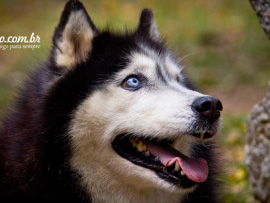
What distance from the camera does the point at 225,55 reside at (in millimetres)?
10516

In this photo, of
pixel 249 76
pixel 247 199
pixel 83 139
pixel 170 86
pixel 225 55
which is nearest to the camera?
pixel 83 139

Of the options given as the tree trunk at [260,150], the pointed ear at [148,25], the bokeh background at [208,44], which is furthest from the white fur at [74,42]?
the bokeh background at [208,44]

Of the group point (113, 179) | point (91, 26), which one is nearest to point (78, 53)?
point (91, 26)

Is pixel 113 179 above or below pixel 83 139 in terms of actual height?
below

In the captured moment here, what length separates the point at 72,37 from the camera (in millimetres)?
3785

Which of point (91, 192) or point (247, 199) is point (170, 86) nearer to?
point (91, 192)

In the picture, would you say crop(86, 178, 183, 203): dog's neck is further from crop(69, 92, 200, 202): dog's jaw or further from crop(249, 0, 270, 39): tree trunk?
crop(249, 0, 270, 39): tree trunk

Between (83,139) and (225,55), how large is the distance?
24.5 ft

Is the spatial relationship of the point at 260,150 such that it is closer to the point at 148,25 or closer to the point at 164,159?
the point at 164,159

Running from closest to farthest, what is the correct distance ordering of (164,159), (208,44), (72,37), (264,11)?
(164,159), (72,37), (264,11), (208,44)

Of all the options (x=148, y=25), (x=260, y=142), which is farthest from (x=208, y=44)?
(x=260, y=142)

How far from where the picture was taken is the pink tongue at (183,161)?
3447 mm

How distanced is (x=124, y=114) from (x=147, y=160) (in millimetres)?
365

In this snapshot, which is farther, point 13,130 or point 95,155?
point 13,130
